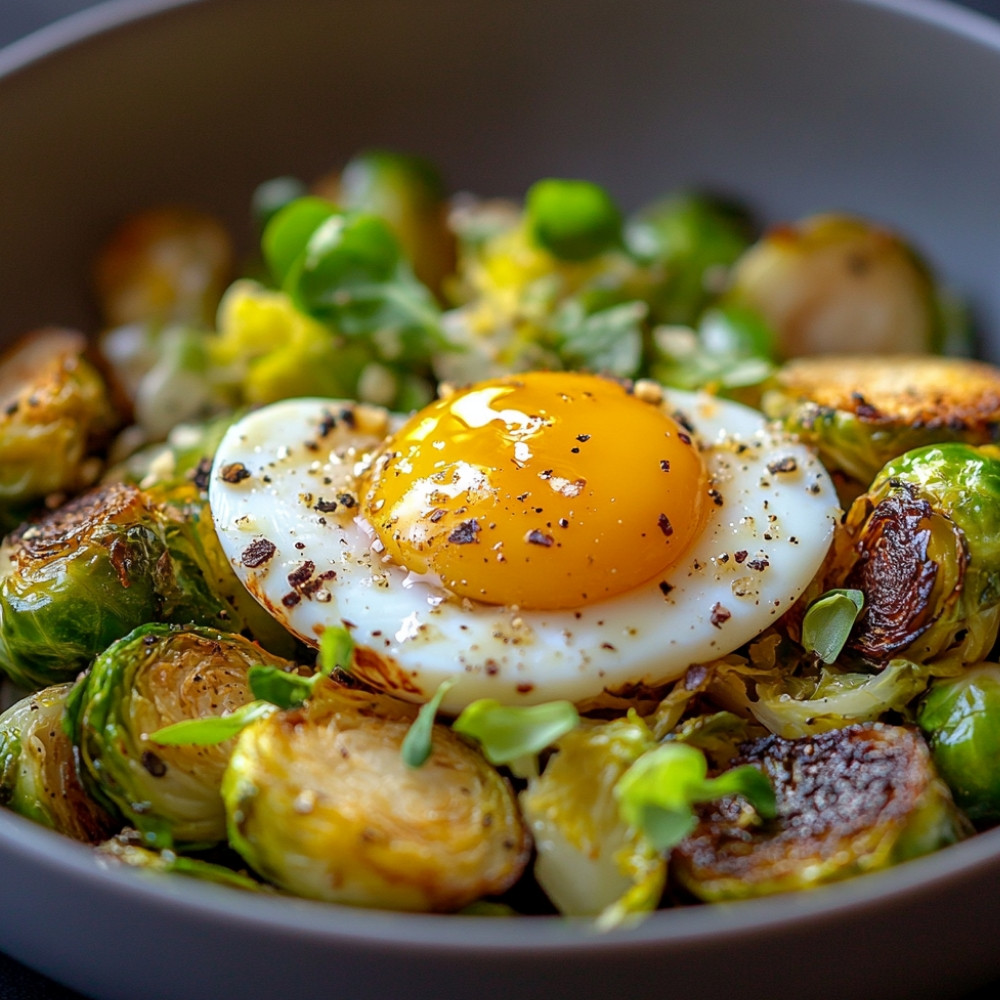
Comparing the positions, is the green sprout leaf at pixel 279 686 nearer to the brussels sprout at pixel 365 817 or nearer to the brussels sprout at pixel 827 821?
the brussels sprout at pixel 365 817

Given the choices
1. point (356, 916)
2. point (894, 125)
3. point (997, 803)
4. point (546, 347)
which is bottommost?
point (997, 803)

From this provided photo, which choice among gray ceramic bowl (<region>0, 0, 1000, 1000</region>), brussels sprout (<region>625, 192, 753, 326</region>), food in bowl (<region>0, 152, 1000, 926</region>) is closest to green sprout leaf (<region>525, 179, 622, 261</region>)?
brussels sprout (<region>625, 192, 753, 326</region>)

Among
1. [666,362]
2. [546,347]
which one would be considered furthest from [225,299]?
[666,362]

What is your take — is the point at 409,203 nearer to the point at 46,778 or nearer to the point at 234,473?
the point at 234,473

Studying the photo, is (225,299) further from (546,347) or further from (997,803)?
→ (997,803)

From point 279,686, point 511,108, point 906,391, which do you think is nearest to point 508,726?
point 279,686

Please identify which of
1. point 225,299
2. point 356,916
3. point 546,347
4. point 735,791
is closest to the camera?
point 356,916

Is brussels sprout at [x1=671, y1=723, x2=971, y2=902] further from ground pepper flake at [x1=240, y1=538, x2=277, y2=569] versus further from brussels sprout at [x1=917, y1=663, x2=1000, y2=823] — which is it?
ground pepper flake at [x1=240, y1=538, x2=277, y2=569]
